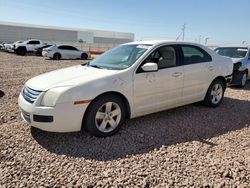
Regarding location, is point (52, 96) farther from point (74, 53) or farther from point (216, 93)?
point (74, 53)

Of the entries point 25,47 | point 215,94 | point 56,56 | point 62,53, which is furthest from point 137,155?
point 25,47

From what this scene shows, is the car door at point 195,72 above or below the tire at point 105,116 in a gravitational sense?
above

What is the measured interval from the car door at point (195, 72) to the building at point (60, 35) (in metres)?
41.4

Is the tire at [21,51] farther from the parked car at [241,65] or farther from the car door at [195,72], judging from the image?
the car door at [195,72]

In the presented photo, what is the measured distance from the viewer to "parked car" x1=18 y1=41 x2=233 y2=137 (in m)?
3.63

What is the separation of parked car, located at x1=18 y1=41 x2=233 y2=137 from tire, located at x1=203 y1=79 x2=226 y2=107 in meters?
0.03

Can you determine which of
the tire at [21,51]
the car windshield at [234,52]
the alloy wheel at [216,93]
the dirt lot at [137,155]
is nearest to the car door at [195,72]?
the alloy wheel at [216,93]

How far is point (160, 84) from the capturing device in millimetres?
4512

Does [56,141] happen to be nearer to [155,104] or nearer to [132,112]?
[132,112]

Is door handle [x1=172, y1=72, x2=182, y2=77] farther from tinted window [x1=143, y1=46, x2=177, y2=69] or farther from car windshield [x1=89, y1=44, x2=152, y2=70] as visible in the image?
car windshield [x1=89, y1=44, x2=152, y2=70]

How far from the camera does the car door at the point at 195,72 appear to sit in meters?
5.03

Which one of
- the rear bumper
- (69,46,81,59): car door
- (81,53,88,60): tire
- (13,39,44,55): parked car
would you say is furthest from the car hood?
(13,39,44,55): parked car

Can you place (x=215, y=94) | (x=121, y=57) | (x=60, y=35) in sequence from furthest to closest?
(x=60, y=35) → (x=215, y=94) → (x=121, y=57)

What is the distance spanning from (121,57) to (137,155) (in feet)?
6.61
